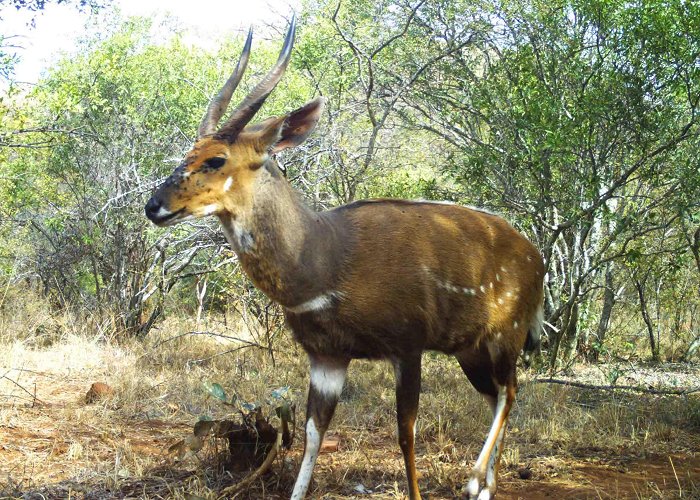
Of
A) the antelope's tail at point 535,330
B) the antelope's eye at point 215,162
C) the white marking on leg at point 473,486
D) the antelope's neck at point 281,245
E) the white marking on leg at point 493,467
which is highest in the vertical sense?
the antelope's eye at point 215,162

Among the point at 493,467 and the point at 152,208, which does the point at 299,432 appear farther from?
the point at 152,208

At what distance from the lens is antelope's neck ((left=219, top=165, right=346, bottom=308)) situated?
12.1ft

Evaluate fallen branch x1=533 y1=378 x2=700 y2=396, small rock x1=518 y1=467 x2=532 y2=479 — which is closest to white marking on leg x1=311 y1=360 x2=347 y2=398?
small rock x1=518 y1=467 x2=532 y2=479

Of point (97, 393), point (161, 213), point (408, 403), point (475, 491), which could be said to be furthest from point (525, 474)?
point (97, 393)

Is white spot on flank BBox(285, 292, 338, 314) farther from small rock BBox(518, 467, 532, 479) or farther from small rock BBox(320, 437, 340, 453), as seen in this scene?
small rock BBox(518, 467, 532, 479)

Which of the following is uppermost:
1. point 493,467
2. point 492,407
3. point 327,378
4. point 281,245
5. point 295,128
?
point 295,128

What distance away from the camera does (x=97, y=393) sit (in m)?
6.27

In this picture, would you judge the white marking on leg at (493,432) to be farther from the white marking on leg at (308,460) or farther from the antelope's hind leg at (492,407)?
the white marking on leg at (308,460)

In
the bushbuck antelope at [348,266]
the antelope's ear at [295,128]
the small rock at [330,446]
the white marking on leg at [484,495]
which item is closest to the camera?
the bushbuck antelope at [348,266]

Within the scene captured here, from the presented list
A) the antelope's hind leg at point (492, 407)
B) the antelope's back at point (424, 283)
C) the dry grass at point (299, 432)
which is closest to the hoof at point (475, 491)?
the antelope's hind leg at point (492, 407)

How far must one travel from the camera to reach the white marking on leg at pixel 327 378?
4113mm

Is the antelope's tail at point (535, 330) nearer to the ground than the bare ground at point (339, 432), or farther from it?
farther from it

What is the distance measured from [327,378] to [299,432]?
1.38 metres

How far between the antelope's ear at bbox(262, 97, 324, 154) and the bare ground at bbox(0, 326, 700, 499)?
1.70 m
